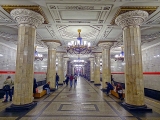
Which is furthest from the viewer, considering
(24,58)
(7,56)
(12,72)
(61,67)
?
(61,67)

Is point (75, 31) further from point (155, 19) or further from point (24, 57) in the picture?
point (155, 19)

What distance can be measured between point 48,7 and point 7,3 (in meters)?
1.54

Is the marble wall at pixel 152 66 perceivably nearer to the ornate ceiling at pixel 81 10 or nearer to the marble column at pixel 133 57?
the ornate ceiling at pixel 81 10

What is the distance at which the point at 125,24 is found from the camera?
17.2 feet

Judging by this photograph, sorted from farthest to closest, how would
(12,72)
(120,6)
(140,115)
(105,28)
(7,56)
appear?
(12,72)
(7,56)
(105,28)
(120,6)
(140,115)

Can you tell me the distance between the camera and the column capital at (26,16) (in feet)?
15.8

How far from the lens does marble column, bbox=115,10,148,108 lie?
4.85 m

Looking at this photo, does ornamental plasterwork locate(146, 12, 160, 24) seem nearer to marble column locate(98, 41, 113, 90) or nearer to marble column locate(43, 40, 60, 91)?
marble column locate(98, 41, 113, 90)

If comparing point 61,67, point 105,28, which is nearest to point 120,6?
point 105,28

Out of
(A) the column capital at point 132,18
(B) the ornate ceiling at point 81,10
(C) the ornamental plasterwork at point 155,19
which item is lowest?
(A) the column capital at point 132,18

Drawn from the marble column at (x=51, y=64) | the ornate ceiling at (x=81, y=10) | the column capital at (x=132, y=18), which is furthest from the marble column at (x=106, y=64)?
the column capital at (x=132, y=18)

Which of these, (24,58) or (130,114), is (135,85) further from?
(24,58)

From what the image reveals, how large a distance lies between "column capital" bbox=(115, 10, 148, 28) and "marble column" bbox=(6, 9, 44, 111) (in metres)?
3.74

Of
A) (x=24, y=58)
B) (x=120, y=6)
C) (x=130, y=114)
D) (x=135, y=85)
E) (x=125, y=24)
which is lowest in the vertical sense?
(x=130, y=114)
